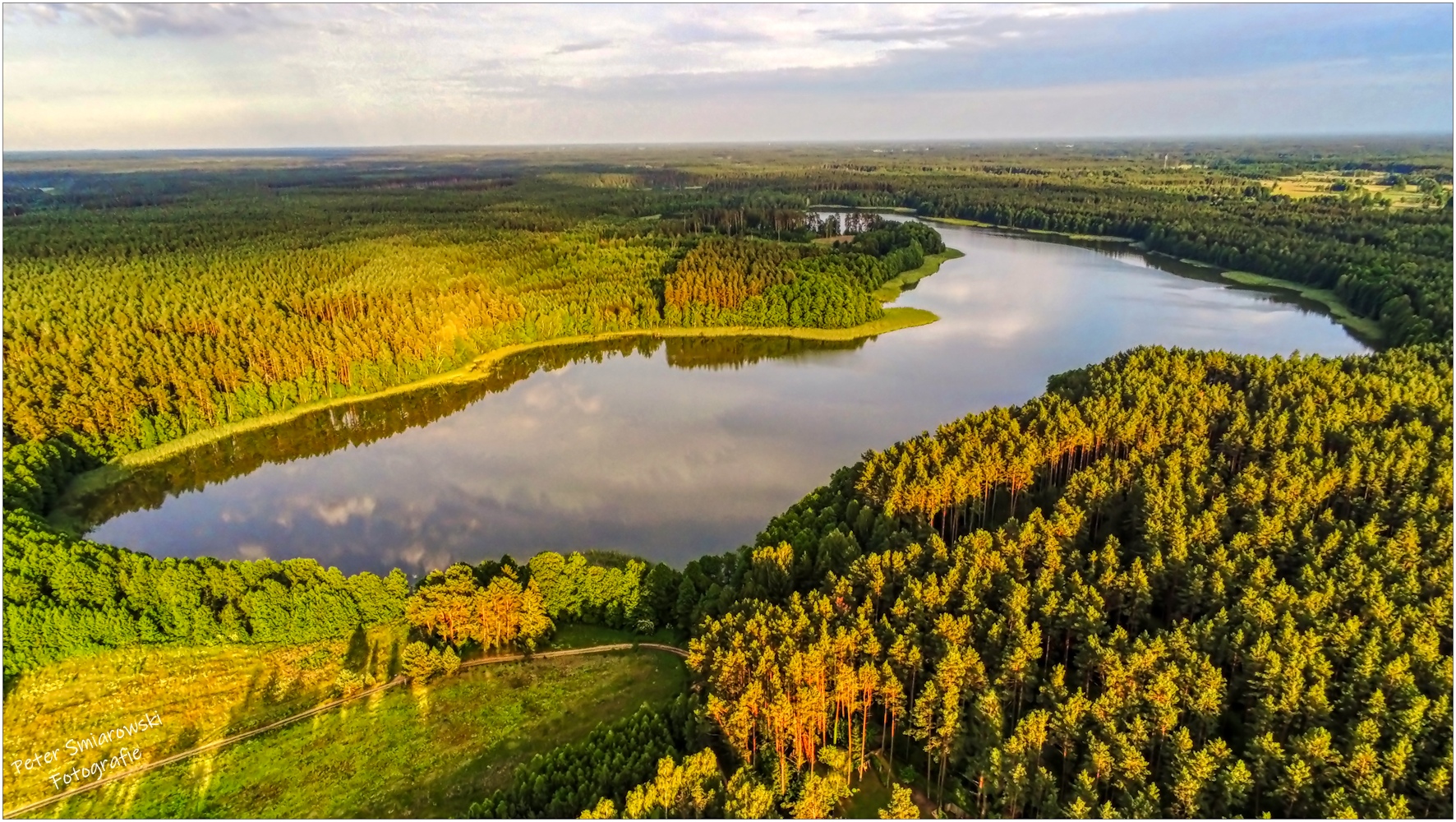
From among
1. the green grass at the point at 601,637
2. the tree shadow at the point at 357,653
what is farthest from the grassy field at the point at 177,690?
the green grass at the point at 601,637

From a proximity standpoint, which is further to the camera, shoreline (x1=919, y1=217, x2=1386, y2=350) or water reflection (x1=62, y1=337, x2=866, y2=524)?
shoreline (x1=919, y1=217, x2=1386, y2=350)

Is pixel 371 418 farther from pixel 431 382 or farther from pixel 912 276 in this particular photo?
pixel 912 276

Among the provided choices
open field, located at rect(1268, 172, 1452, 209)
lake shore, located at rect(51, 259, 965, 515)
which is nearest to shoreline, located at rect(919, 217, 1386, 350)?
open field, located at rect(1268, 172, 1452, 209)

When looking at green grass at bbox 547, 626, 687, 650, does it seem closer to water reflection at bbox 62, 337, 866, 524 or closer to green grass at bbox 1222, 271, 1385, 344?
water reflection at bbox 62, 337, 866, 524

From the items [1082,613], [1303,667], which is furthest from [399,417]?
[1303,667]

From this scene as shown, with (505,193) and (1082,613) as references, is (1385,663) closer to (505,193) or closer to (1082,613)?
(1082,613)

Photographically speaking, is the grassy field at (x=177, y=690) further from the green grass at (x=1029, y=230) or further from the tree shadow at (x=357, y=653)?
the green grass at (x=1029, y=230)

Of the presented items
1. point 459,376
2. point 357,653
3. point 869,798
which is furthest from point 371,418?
point 869,798
